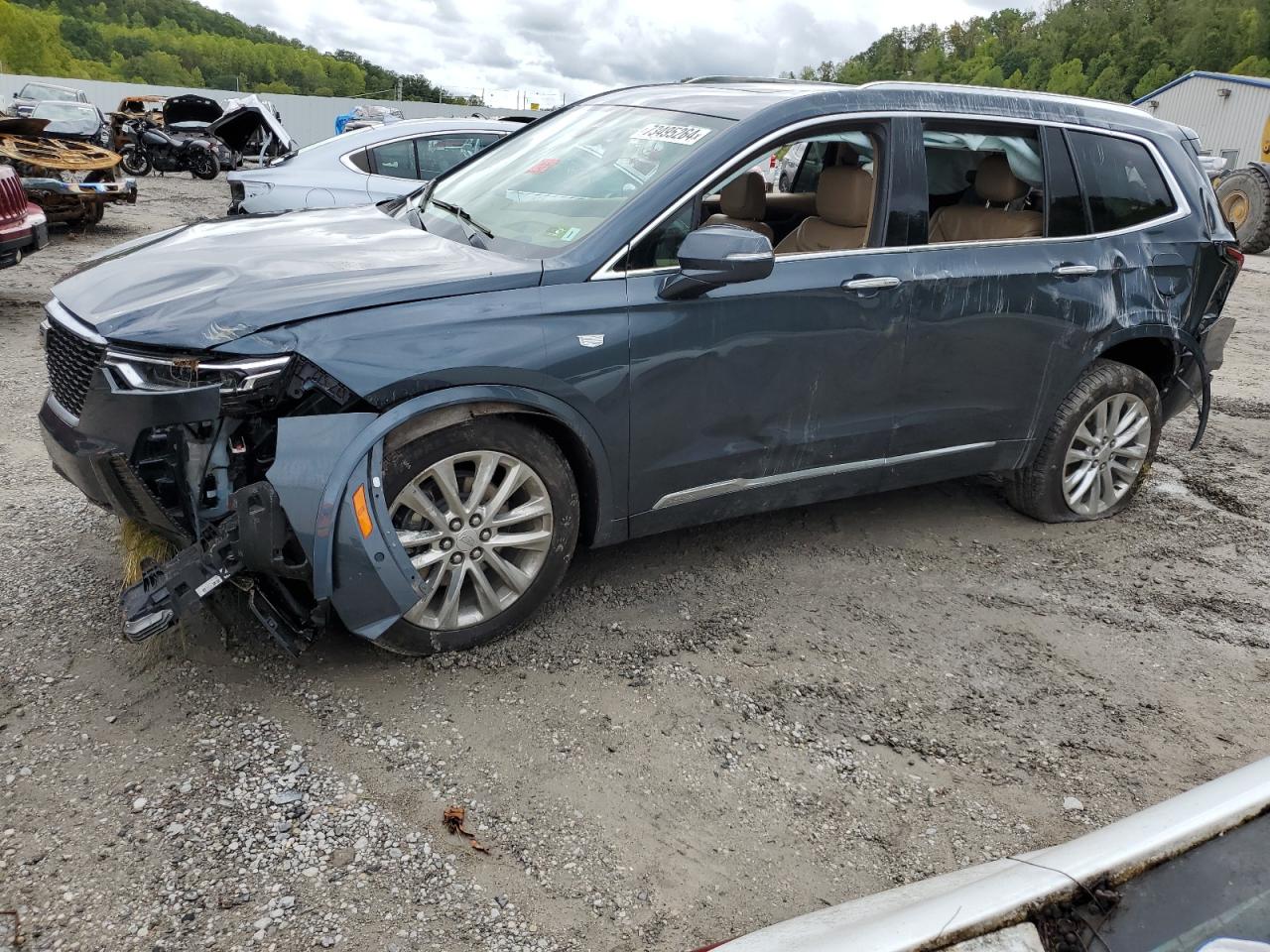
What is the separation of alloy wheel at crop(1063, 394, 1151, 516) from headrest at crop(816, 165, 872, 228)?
5.08 feet

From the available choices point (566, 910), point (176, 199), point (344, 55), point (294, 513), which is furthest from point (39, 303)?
point (344, 55)

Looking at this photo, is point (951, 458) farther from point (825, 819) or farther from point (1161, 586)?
point (825, 819)

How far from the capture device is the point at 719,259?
3.21 meters

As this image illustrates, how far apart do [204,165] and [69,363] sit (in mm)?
20609

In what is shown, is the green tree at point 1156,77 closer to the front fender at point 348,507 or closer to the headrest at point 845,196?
the headrest at point 845,196

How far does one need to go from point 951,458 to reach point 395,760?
2674 millimetres

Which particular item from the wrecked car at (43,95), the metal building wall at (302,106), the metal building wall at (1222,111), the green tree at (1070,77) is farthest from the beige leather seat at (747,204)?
the green tree at (1070,77)

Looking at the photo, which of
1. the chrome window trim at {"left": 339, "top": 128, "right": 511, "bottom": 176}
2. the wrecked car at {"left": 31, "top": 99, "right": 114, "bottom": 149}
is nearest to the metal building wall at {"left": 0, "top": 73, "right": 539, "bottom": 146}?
the wrecked car at {"left": 31, "top": 99, "right": 114, "bottom": 149}

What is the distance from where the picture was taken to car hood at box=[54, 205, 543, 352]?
293cm

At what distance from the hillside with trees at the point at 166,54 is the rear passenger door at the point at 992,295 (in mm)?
92600

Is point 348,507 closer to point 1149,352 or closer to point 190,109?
point 1149,352

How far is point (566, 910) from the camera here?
7.75 feet

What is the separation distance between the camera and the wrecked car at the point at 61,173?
10.9 metres

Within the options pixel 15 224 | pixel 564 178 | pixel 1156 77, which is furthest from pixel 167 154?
pixel 1156 77
